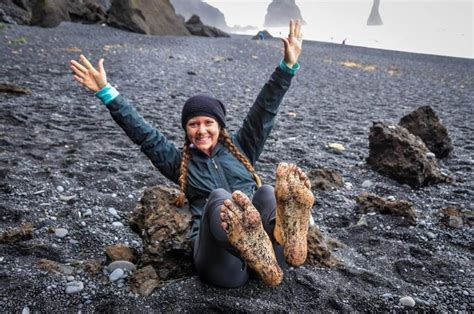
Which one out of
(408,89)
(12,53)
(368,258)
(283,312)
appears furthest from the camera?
(408,89)

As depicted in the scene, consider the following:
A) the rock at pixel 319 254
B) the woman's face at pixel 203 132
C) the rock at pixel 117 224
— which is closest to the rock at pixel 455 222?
the rock at pixel 319 254

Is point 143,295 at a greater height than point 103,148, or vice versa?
point 103,148

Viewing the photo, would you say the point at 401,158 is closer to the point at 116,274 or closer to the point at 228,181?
the point at 228,181

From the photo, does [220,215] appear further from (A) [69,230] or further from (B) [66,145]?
(B) [66,145]

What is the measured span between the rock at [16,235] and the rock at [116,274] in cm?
72

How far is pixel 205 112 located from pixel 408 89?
36.1ft

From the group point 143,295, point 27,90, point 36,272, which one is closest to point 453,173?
point 143,295

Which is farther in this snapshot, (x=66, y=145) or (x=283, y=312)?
(x=66, y=145)

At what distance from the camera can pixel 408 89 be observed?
1190cm

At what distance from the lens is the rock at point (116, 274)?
2.30 metres

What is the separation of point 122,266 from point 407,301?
1711mm

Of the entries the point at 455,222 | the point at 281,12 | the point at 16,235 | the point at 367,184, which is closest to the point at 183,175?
the point at 16,235

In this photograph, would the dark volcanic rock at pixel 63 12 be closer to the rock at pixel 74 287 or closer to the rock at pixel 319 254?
the rock at pixel 74 287

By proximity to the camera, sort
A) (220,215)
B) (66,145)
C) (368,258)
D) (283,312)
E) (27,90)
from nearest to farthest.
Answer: (220,215)
(283,312)
(368,258)
(66,145)
(27,90)
